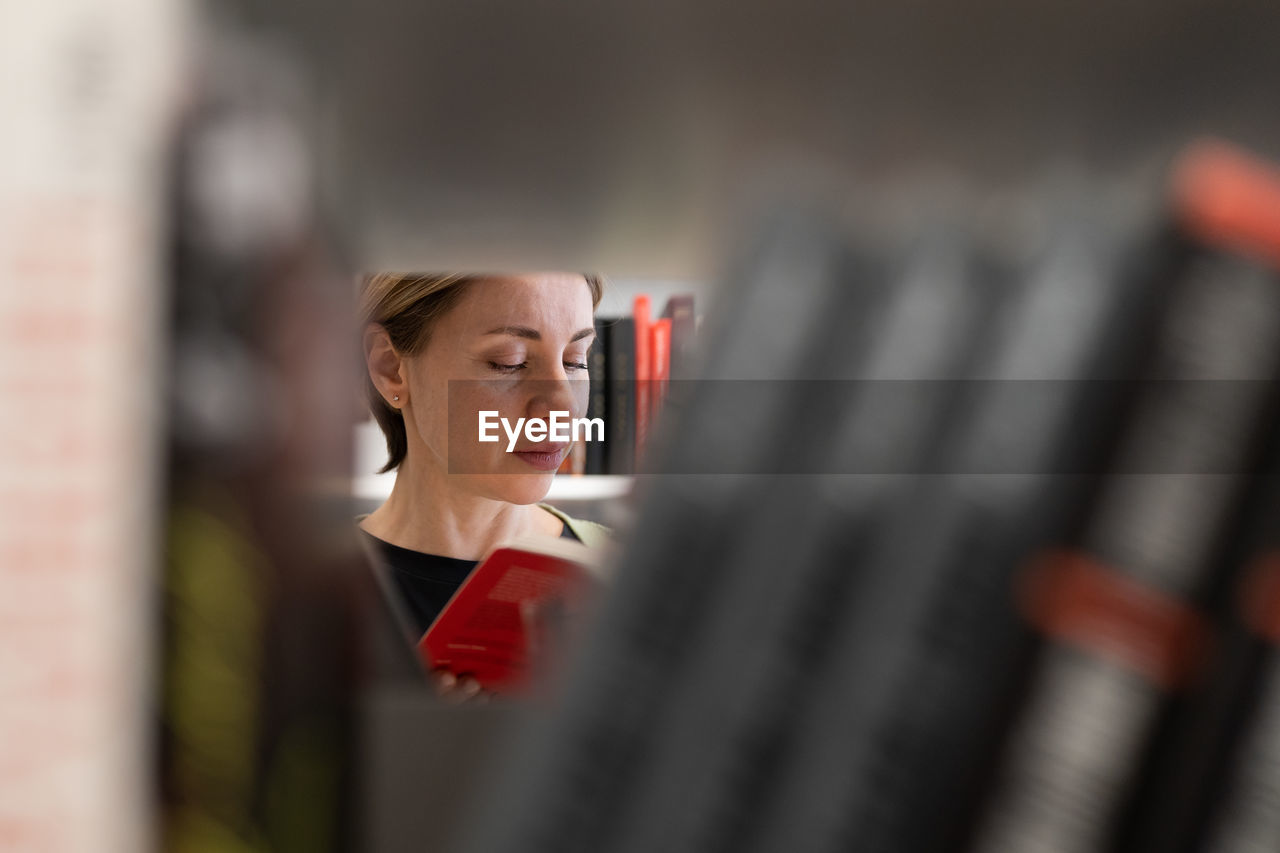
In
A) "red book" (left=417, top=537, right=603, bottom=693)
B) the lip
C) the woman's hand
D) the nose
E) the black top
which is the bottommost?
the black top

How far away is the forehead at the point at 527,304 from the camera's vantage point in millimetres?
687

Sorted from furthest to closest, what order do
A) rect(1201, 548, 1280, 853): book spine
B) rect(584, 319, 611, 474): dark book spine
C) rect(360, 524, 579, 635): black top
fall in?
rect(360, 524, 579, 635): black top
rect(584, 319, 611, 474): dark book spine
rect(1201, 548, 1280, 853): book spine

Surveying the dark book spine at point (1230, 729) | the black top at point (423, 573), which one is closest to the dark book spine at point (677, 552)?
the dark book spine at point (1230, 729)

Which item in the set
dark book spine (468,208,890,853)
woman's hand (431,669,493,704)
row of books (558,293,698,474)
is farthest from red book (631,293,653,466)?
dark book spine (468,208,890,853)

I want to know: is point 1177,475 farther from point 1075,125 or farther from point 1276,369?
point 1075,125

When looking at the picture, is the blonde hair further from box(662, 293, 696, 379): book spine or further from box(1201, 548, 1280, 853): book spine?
box(1201, 548, 1280, 853): book spine

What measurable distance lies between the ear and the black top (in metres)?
0.15

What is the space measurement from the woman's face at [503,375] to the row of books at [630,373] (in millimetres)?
13

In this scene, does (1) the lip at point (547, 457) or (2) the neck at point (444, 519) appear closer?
(1) the lip at point (547, 457)

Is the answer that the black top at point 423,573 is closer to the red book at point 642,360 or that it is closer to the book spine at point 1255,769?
the red book at point 642,360

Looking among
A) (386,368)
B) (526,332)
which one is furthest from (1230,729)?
(386,368)

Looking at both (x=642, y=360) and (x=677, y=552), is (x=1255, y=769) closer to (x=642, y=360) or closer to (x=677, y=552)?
(x=677, y=552)

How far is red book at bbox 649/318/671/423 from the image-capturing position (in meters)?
0.62

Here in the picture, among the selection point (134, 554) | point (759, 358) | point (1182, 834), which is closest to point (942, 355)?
point (759, 358)
